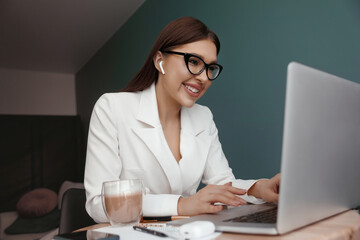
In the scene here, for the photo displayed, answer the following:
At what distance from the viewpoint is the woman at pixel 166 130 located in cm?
118

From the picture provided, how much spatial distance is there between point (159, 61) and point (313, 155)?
35.5 inches

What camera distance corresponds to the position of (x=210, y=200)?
907 mm

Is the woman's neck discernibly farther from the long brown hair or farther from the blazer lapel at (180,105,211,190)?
the long brown hair

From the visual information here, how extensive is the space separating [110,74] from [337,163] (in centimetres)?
374

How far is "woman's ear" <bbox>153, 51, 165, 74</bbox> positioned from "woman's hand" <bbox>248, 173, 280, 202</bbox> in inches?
24.2

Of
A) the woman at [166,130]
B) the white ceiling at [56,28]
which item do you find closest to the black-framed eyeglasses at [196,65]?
the woman at [166,130]

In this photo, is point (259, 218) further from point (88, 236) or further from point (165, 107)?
point (165, 107)

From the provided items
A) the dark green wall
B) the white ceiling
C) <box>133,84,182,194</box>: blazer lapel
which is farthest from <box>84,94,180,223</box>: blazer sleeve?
the white ceiling

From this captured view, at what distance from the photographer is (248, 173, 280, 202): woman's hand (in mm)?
1039

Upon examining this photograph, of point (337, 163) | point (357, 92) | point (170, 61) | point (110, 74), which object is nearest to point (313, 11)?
point (170, 61)

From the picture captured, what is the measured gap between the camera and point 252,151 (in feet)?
6.52

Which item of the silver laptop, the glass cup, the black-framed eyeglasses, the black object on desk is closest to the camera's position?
the silver laptop

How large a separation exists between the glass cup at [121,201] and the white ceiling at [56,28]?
9.93 feet

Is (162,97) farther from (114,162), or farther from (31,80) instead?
(31,80)
